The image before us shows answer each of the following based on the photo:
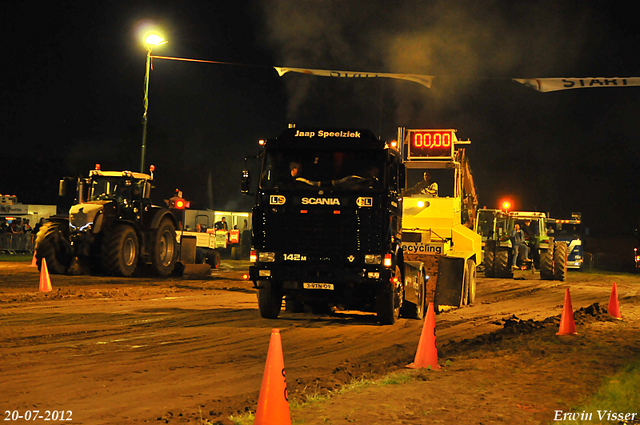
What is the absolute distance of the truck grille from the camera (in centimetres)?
1168

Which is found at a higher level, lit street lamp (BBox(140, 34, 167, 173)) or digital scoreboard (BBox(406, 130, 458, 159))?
lit street lamp (BBox(140, 34, 167, 173))

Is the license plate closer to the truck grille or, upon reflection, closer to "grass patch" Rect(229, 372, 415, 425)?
the truck grille

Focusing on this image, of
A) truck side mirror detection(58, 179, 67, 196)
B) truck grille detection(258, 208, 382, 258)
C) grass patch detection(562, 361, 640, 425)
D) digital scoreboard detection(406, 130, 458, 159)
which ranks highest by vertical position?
digital scoreboard detection(406, 130, 458, 159)

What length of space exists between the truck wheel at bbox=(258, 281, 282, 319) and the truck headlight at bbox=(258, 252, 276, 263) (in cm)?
60

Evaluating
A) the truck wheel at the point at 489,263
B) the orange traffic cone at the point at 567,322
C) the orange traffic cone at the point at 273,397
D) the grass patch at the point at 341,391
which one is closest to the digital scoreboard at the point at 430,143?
the orange traffic cone at the point at 567,322

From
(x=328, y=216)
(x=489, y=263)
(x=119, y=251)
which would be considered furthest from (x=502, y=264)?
(x=328, y=216)

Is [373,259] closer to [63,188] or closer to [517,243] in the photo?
[63,188]

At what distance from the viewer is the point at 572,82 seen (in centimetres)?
2094

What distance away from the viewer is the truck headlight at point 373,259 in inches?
459

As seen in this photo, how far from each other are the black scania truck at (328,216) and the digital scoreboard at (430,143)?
5.58 metres

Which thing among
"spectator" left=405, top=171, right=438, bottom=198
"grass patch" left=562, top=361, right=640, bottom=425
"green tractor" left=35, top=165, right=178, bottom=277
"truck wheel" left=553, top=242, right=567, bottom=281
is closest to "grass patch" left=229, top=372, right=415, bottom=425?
"grass patch" left=562, top=361, right=640, bottom=425

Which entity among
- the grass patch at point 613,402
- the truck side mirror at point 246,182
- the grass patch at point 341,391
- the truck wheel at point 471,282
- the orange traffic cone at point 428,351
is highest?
the truck side mirror at point 246,182

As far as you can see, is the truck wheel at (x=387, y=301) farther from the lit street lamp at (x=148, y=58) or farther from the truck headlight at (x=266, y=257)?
the lit street lamp at (x=148, y=58)

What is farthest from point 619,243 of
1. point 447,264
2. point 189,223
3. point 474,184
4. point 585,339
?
point 585,339
